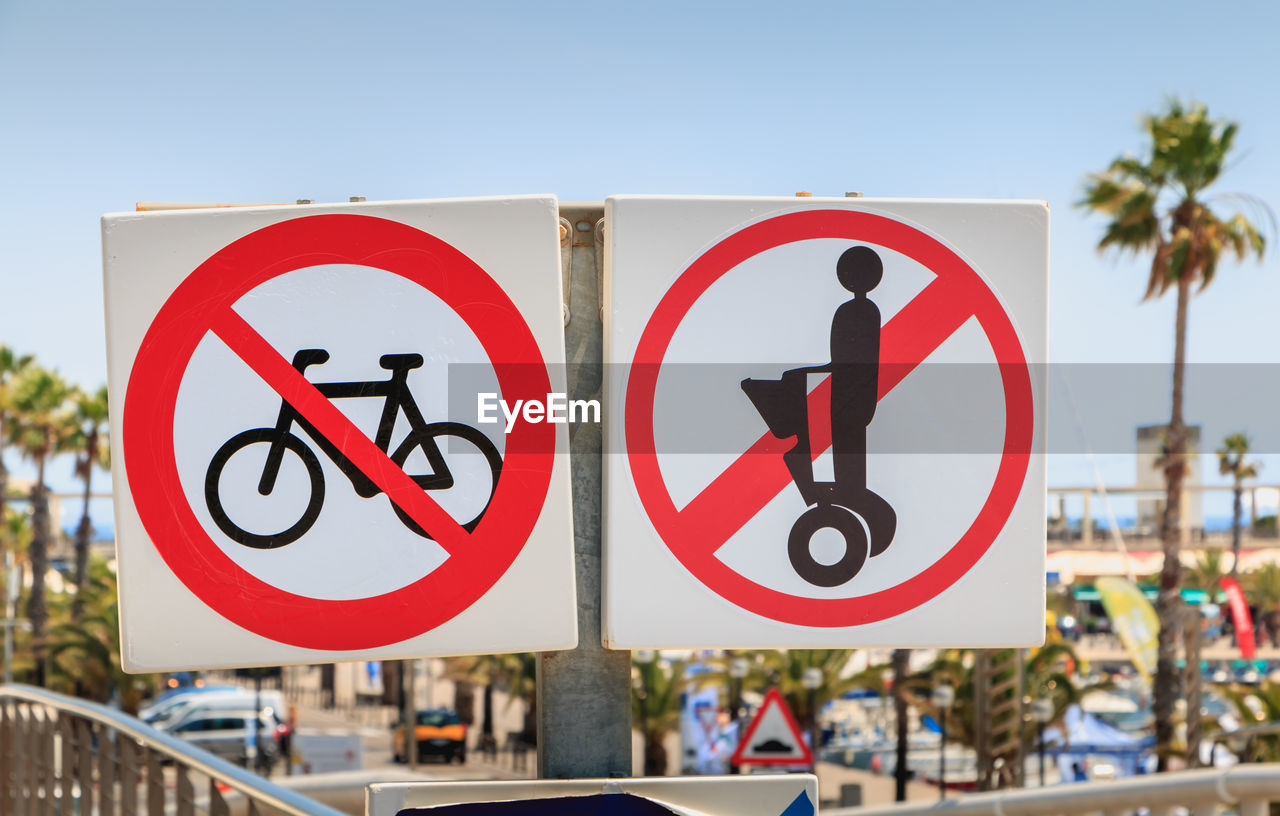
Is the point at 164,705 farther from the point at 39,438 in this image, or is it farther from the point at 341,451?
the point at 341,451

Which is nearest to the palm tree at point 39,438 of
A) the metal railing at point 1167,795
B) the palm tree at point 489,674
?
the palm tree at point 489,674

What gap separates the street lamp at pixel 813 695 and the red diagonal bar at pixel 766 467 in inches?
927

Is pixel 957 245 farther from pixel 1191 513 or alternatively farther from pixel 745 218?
pixel 1191 513

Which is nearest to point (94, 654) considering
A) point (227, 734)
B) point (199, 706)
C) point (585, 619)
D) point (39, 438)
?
point (199, 706)

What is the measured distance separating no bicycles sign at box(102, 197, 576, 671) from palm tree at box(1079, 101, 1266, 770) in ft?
76.9

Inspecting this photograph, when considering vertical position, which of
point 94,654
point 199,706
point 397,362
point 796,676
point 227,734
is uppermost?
point 397,362

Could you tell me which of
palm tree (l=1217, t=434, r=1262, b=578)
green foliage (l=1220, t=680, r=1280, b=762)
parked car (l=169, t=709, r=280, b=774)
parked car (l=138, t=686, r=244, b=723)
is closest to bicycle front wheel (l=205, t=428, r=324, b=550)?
green foliage (l=1220, t=680, r=1280, b=762)

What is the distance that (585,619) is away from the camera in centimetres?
168

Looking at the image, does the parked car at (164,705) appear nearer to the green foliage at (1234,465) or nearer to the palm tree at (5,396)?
the palm tree at (5,396)

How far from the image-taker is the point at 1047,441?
164cm

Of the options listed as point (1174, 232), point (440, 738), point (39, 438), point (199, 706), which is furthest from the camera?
point (39, 438)

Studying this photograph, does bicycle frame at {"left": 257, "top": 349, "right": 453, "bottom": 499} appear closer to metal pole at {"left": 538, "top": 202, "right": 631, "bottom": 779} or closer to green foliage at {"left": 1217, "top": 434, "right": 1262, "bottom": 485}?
metal pole at {"left": 538, "top": 202, "right": 631, "bottom": 779}

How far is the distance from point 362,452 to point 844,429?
62 centimetres

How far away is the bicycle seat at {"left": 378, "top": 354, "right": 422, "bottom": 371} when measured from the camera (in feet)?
5.21
